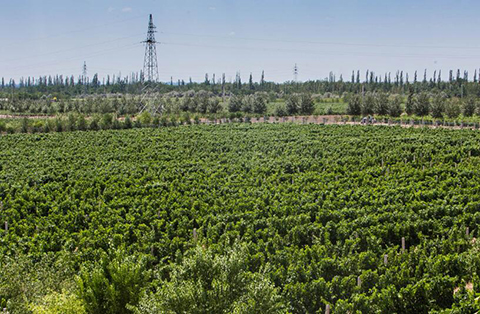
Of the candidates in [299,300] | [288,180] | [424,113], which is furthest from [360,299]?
[424,113]

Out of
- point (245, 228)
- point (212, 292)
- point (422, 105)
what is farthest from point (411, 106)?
point (212, 292)

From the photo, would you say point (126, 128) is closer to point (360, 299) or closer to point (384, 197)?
point (384, 197)

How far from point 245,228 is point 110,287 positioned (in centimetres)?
1016

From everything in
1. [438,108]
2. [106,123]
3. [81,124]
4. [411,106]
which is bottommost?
[81,124]

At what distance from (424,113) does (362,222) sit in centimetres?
6735

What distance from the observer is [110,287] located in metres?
11.1

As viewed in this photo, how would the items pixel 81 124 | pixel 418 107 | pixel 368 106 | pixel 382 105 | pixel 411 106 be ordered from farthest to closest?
pixel 368 106 < pixel 411 106 < pixel 382 105 < pixel 418 107 < pixel 81 124

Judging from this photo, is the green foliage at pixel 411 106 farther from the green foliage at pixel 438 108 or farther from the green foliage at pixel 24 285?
the green foliage at pixel 24 285

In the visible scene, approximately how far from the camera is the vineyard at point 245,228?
11.3 metres

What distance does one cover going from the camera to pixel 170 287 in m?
9.54

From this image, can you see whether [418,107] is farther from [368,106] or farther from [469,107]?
[368,106]

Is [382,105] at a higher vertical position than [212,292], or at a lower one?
higher

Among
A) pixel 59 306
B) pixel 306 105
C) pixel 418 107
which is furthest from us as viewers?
pixel 306 105

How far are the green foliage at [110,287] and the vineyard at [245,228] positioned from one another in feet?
0.13
